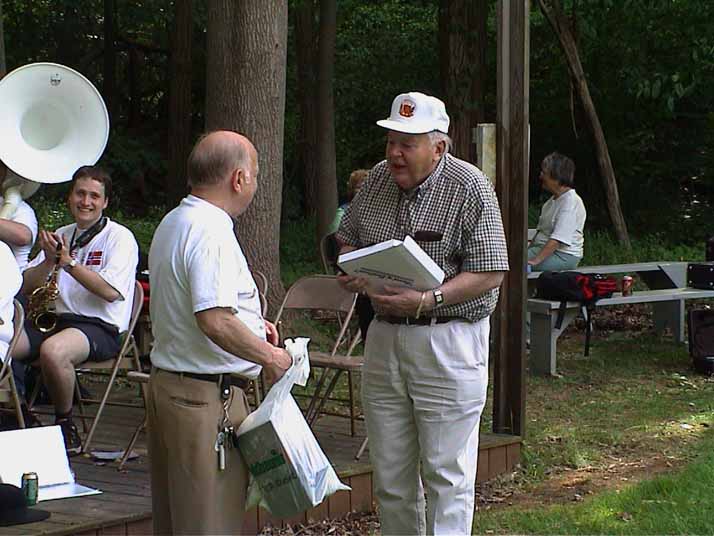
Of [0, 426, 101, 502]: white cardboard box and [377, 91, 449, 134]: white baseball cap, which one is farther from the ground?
[377, 91, 449, 134]: white baseball cap

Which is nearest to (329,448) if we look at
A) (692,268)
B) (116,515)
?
(116,515)

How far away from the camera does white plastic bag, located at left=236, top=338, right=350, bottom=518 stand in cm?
371

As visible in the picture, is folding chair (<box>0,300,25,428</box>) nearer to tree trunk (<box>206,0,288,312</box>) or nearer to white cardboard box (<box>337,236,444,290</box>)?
white cardboard box (<box>337,236,444,290</box>)

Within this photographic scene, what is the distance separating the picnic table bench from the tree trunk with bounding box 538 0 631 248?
3.24 meters

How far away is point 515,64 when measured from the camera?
6.42 meters

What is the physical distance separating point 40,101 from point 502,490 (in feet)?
10.5

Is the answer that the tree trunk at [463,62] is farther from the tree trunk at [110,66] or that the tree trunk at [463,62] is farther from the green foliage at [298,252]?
the tree trunk at [110,66]

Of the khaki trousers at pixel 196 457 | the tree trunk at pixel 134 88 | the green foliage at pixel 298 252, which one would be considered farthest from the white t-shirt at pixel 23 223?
the tree trunk at pixel 134 88

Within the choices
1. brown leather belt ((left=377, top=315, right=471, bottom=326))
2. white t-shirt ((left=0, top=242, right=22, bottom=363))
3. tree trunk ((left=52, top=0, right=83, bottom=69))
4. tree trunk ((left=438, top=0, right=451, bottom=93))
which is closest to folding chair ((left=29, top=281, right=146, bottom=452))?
white t-shirt ((left=0, top=242, right=22, bottom=363))

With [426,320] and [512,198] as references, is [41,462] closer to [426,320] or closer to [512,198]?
[426,320]

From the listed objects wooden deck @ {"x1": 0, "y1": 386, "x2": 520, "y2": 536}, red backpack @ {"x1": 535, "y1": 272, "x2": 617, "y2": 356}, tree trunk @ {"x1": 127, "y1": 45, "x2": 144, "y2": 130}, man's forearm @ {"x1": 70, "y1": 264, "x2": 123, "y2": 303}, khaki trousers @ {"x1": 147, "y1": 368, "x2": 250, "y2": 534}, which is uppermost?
tree trunk @ {"x1": 127, "y1": 45, "x2": 144, "y2": 130}

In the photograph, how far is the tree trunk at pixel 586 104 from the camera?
14242 mm

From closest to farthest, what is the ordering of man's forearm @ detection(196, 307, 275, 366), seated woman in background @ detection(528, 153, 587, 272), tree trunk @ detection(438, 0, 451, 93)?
man's forearm @ detection(196, 307, 275, 366)
seated woman in background @ detection(528, 153, 587, 272)
tree trunk @ detection(438, 0, 451, 93)

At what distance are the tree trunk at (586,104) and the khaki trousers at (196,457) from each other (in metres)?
11.1
